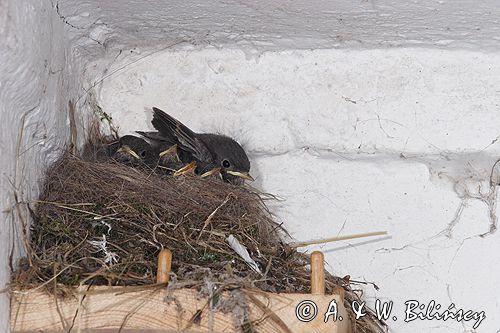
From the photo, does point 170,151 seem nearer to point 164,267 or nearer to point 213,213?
point 213,213

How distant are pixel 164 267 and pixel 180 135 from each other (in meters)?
0.94

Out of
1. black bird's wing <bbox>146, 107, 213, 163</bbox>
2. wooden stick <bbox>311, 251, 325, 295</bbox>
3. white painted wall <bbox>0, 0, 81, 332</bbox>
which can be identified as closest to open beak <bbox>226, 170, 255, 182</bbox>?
black bird's wing <bbox>146, 107, 213, 163</bbox>

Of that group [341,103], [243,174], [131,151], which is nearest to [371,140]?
[341,103]

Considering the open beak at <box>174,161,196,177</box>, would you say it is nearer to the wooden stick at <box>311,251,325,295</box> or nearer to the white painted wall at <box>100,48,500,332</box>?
the white painted wall at <box>100,48,500,332</box>

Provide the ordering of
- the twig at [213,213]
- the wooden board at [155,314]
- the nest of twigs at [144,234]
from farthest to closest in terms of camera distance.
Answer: the twig at [213,213]
the nest of twigs at [144,234]
the wooden board at [155,314]

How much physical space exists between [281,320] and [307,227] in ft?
2.54

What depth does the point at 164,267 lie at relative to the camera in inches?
79.7

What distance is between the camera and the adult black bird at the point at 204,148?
113 inches

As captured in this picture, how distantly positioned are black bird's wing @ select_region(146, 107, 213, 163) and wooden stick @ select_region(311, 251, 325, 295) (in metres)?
0.87

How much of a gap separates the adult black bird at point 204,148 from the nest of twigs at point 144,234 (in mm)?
223

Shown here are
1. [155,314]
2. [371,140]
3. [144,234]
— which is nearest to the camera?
[155,314]

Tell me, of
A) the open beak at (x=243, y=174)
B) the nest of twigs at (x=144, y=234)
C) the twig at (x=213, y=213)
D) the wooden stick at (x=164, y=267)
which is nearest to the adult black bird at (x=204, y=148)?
the open beak at (x=243, y=174)

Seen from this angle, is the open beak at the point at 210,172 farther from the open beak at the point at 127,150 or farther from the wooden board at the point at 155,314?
the wooden board at the point at 155,314

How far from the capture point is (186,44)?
2932mm
